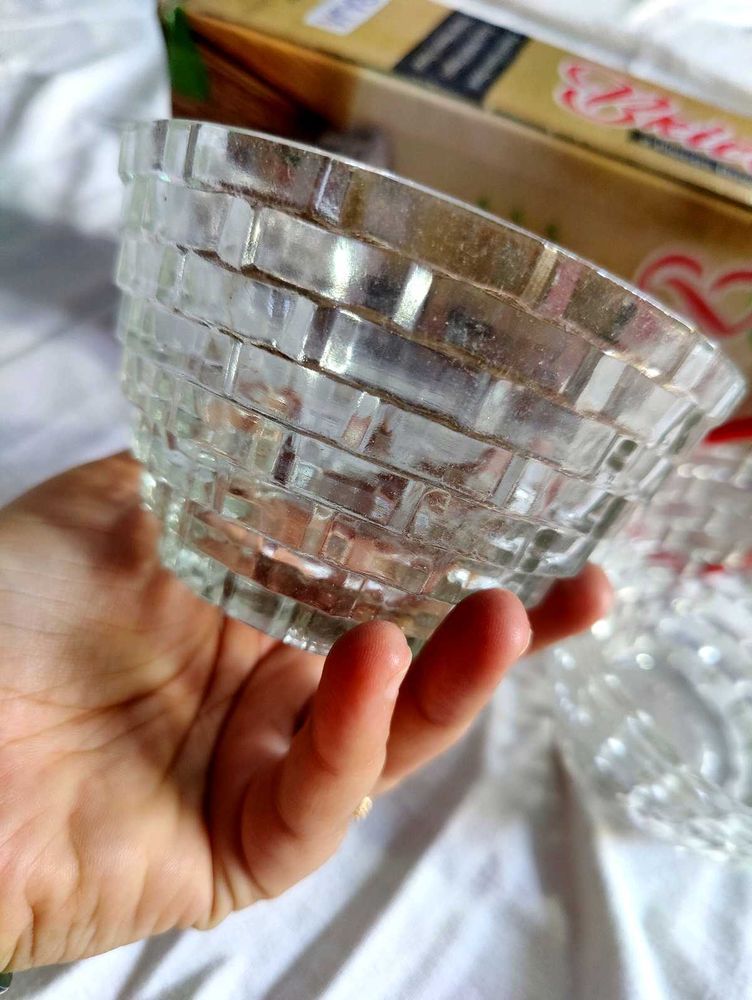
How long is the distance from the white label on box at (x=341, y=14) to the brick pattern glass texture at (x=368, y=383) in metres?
0.13

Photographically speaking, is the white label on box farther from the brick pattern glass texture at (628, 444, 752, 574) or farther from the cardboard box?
the brick pattern glass texture at (628, 444, 752, 574)

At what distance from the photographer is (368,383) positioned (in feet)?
0.56

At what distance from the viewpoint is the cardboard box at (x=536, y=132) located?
274 mm

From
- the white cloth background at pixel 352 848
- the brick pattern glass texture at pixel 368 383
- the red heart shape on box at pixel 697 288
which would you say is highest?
the red heart shape on box at pixel 697 288

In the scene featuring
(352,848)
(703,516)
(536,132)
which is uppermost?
(536,132)

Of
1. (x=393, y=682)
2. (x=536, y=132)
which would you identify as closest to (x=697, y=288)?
(x=536, y=132)

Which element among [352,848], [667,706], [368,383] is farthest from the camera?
[667,706]

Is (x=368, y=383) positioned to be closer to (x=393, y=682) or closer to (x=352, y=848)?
(x=393, y=682)

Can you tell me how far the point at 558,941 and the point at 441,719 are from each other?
9cm

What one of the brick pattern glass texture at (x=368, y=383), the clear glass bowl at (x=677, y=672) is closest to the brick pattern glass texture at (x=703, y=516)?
the clear glass bowl at (x=677, y=672)

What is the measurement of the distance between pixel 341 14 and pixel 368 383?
0.66ft

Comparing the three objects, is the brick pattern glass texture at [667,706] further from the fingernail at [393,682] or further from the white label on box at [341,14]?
the white label on box at [341,14]

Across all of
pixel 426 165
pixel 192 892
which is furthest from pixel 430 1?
pixel 192 892

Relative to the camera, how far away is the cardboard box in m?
0.27
